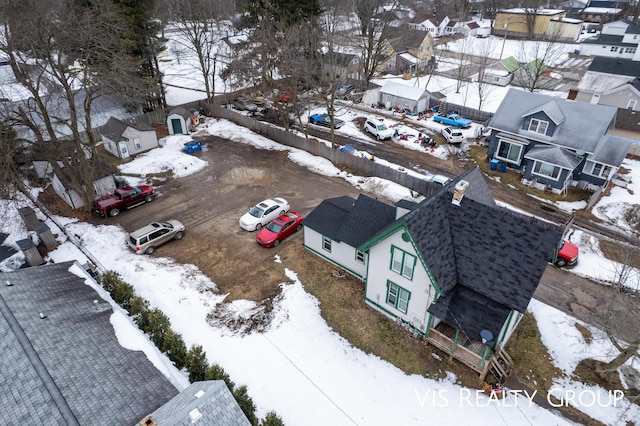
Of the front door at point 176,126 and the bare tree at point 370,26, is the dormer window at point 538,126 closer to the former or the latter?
the bare tree at point 370,26

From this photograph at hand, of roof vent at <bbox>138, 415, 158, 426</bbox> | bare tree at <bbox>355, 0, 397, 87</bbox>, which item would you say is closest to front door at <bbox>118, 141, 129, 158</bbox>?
roof vent at <bbox>138, 415, 158, 426</bbox>

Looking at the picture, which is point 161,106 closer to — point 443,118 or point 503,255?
point 443,118

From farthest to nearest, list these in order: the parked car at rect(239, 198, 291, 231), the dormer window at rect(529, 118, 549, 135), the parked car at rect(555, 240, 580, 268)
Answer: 1. the dormer window at rect(529, 118, 549, 135)
2. the parked car at rect(239, 198, 291, 231)
3. the parked car at rect(555, 240, 580, 268)

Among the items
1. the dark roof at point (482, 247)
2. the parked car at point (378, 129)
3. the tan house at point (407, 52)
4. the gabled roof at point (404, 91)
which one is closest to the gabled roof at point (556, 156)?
the parked car at point (378, 129)

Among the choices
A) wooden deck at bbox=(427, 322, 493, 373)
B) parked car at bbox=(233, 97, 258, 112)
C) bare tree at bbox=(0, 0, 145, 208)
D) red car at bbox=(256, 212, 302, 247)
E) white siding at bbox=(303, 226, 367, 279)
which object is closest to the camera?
wooden deck at bbox=(427, 322, 493, 373)

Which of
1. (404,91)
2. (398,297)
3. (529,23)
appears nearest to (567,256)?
(398,297)

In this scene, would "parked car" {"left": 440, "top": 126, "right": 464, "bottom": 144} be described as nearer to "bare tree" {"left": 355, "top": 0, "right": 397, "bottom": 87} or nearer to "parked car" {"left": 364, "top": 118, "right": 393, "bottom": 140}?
"parked car" {"left": 364, "top": 118, "right": 393, "bottom": 140}

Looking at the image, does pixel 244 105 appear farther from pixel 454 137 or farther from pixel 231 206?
pixel 454 137
